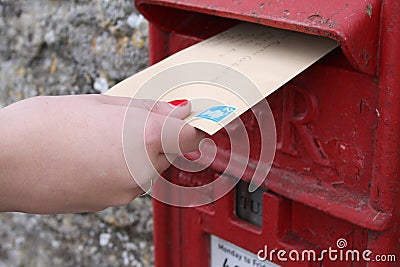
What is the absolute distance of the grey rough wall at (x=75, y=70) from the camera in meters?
1.61

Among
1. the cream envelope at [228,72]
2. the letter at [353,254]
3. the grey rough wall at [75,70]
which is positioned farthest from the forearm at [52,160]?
the grey rough wall at [75,70]

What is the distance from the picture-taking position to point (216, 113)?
846 mm

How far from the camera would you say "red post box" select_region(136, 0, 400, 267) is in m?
0.87

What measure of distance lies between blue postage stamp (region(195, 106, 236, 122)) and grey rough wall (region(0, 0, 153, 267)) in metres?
0.73

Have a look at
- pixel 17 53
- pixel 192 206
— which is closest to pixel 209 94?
pixel 192 206

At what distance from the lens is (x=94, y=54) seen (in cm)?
167

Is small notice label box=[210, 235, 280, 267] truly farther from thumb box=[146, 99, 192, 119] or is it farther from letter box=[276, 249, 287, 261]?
thumb box=[146, 99, 192, 119]

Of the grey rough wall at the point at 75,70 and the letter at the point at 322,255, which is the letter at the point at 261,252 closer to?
the letter at the point at 322,255

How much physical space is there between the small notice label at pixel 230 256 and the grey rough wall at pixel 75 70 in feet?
1.50

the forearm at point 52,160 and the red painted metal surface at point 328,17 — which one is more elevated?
the red painted metal surface at point 328,17

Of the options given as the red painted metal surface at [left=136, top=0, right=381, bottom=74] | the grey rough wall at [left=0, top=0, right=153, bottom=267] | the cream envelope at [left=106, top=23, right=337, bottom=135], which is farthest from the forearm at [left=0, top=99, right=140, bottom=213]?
the grey rough wall at [left=0, top=0, right=153, bottom=267]

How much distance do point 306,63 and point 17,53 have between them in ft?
3.65

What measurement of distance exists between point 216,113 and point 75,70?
95cm

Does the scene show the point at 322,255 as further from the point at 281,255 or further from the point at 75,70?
the point at 75,70
